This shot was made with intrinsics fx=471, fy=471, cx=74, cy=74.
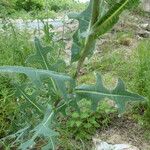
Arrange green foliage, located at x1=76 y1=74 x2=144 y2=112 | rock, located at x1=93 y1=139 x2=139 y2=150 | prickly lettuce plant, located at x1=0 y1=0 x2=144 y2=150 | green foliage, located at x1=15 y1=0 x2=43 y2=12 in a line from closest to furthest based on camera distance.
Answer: prickly lettuce plant, located at x1=0 y1=0 x2=144 y2=150 < green foliage, located at x1=76 y1=74 x2=144 y2=112 < rock, located at x1=93 y1=139 x2=139 y2=150 < green foliage, located at x1=15 y1=0 x2=43 y2=12

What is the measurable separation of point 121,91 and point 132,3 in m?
0.58

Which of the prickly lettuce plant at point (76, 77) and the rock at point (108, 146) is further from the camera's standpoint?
the rock at point (108, 146)

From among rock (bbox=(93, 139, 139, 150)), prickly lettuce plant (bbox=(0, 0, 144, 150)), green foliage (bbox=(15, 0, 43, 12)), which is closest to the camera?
prickly lettuce plant (bbox=(0, 0, 144, 150))

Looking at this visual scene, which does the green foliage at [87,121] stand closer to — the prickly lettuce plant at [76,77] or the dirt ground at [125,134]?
the dirt ground at [125,134]

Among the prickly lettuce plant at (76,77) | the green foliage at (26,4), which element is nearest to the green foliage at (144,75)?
the prickly lettuce plant at (76,77)

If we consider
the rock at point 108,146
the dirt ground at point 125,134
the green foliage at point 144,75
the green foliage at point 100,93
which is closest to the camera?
the green foliage at point 100,93

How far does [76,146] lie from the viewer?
3.29 meters

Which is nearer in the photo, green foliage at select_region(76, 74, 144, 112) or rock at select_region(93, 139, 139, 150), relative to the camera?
green foliage at select_region(76, 74, 144, 112)

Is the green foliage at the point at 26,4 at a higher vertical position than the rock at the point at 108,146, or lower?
lower

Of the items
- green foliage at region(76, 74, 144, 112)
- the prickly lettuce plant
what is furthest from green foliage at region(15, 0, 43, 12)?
green foliage at region(76, 74, 144, 112)

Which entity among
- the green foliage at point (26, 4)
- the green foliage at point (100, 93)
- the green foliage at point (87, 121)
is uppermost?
the green foliage at point (100, 93)

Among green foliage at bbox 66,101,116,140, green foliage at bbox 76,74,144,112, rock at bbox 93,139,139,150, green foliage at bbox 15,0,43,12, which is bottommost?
green foliage at bbox 15,0,43,12

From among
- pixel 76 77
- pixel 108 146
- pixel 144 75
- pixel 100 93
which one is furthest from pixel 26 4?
pixel 76 77

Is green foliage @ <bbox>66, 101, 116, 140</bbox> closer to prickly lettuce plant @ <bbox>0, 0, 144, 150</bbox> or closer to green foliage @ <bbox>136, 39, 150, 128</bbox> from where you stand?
green foliage @ <bbox>136, 39, 150, 128</bbox>
